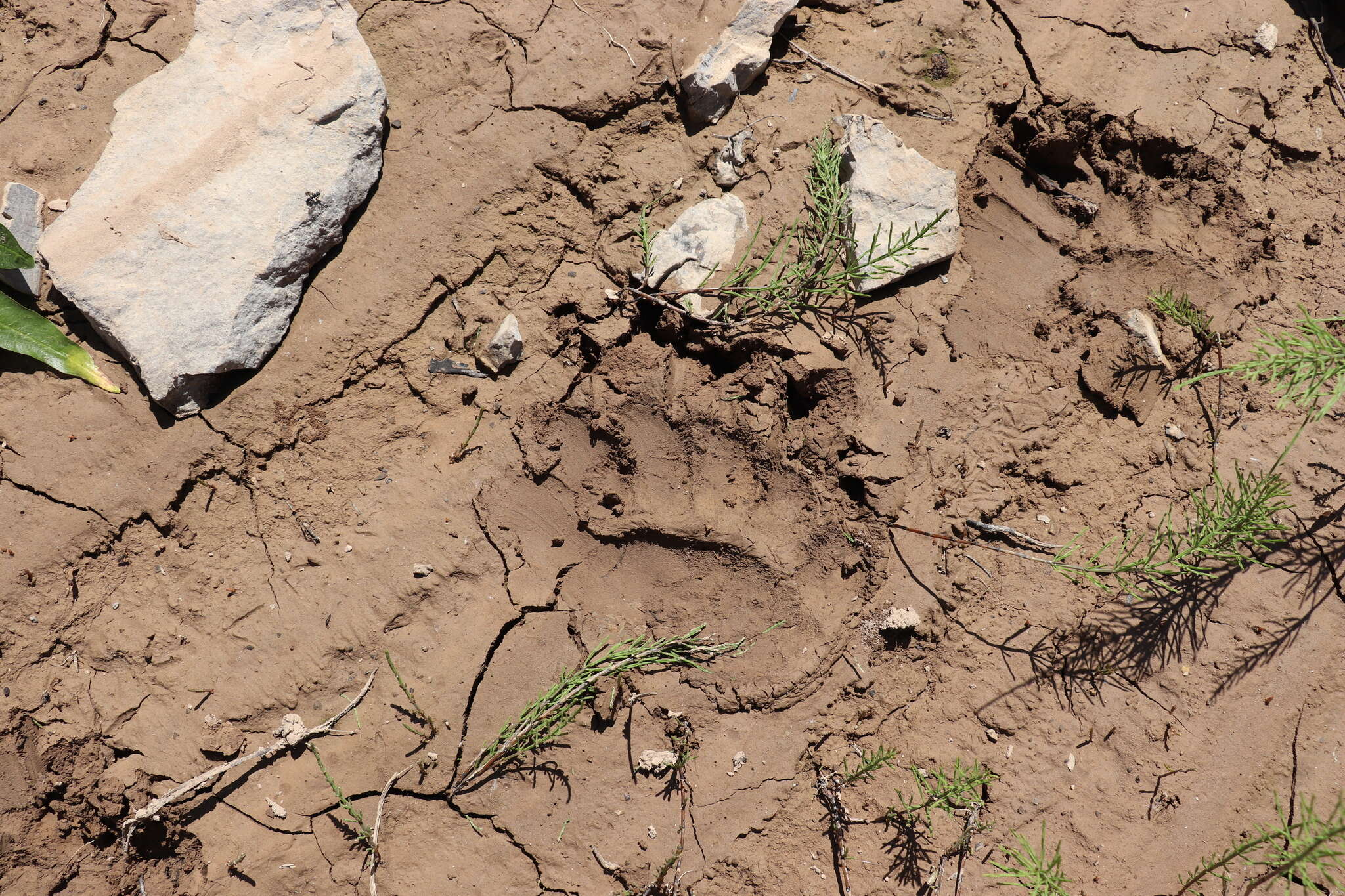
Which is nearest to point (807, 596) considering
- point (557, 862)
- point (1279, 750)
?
point (557, 862)

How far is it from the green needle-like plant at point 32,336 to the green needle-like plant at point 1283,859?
4.24 metres

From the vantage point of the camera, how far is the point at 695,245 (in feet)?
9.20

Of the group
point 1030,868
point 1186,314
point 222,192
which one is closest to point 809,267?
point 1186,314

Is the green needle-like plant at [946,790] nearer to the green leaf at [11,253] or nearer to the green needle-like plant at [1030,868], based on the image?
the green needle-like plant at [1030,868]

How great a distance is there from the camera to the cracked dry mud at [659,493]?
2.56m

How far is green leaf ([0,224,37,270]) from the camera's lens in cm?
245

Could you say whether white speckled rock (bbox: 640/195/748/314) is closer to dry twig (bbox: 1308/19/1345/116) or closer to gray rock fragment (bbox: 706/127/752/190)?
gray rock fragment (bbox: 706/127/752/190)

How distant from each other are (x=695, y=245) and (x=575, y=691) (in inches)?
64.9

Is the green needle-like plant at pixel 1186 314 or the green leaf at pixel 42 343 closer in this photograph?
the green leaf at pixel 42 343

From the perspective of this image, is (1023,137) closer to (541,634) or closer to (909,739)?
(909,739)

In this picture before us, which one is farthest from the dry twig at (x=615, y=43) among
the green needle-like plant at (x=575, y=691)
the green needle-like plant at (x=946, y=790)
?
the green needle-like plant at (x=946, y=790)

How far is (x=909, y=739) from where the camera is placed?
2766mm

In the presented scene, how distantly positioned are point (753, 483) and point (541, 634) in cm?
94

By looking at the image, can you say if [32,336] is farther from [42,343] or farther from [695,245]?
[695,245]
